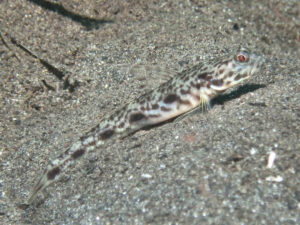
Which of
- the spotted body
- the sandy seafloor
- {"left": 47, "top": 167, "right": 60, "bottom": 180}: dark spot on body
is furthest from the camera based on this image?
the spotted body

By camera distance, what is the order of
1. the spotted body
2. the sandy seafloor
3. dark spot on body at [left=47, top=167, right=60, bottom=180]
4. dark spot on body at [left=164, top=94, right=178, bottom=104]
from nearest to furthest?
the sandy seafloor
dark spot on body at [left=47, top=167, right=60, bottom=180]
the spotted body
dark spot on body at [left=164, top=94, right=178, bottom=104]

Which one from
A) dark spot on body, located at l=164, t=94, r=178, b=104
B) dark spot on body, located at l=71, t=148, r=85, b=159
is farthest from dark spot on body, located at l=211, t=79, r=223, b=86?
dark spot on body, located at l=71, t=148, r=85, b=159

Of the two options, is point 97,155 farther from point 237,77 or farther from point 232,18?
point 232,18

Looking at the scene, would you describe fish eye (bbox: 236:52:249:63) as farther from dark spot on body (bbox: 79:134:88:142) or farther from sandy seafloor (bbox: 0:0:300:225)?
dark spot on body (bbox: 79:134:88:142)

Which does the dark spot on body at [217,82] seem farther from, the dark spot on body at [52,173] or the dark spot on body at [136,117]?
the dark spot on body at [52,173]

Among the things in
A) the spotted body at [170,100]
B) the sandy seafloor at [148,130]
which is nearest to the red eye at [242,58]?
the spotted body at [170,100]

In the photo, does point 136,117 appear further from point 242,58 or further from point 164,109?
point 242,58
